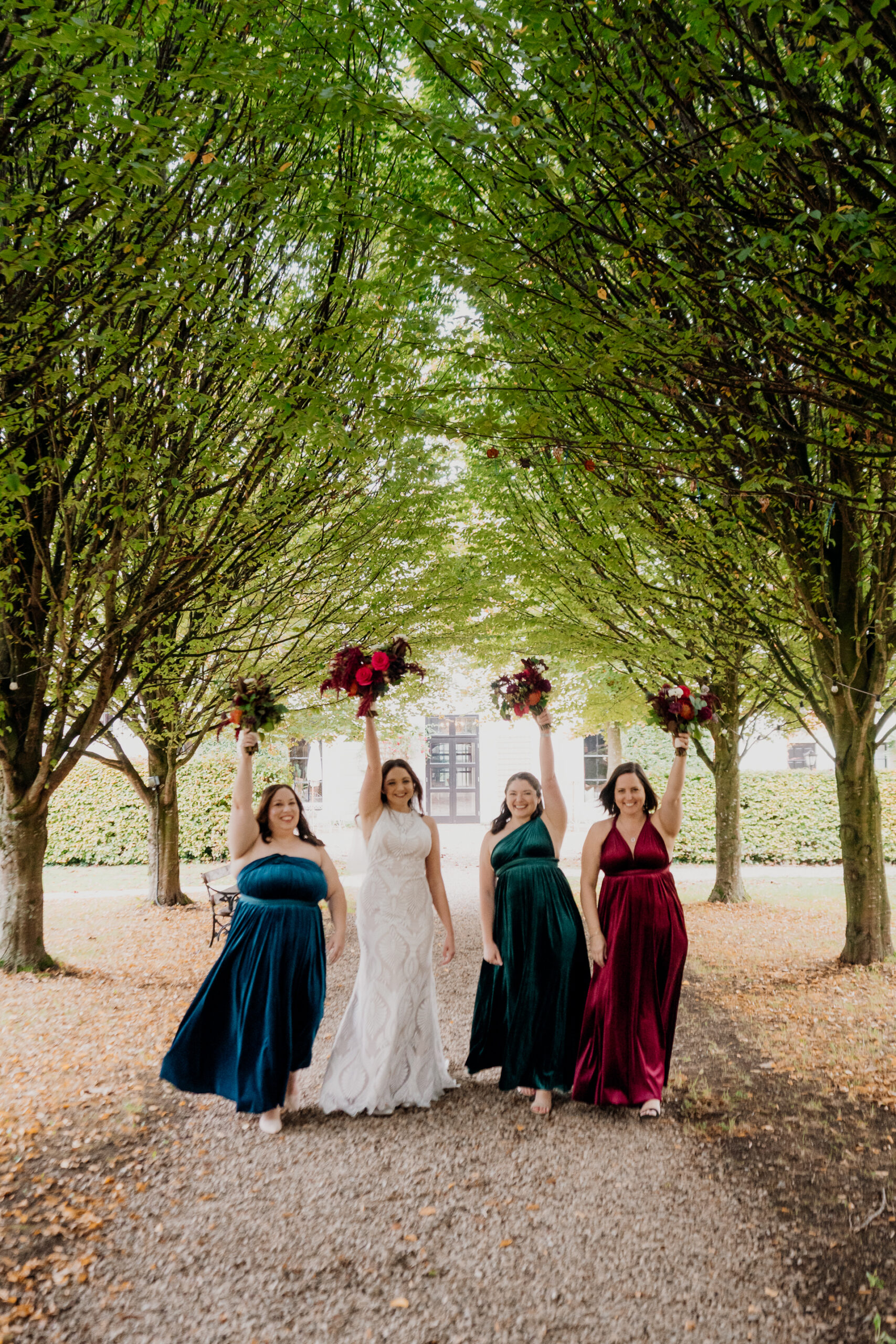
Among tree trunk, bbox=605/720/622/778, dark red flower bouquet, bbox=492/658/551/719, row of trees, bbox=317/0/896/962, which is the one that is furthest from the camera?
tree trunk, bbox=605/720/622/778

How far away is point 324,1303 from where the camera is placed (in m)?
3.18

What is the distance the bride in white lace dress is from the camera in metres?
5.16

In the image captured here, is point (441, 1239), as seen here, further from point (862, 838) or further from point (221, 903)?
point (221, 903)

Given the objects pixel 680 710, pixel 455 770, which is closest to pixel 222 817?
pixel 455 770

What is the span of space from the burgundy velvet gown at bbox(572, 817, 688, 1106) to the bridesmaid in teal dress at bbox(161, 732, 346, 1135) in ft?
5.53

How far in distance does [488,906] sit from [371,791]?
110cm

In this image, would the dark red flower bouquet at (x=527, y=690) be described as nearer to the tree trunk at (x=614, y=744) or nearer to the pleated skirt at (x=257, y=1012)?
the pleated skirt at (x=257, y=1012)

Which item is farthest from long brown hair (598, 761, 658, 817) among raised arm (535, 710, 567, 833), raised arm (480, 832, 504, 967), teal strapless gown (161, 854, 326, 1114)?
teal strapless gown (161, 854, 326, 1114)

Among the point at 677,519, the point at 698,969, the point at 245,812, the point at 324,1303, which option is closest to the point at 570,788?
the point at 698,969

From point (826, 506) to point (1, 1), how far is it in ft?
20.8

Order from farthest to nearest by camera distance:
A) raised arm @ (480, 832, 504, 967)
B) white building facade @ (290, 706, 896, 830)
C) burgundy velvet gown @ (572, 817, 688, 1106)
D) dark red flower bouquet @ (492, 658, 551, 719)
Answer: white building facade @ (290, 706, 896, 830)
dark red flower bouquet @ (492, 658, 551, 719)
raised arm @ (480, 832, 504, 967)
burgundy velvet gown @ (572, 817, 688, 1106)

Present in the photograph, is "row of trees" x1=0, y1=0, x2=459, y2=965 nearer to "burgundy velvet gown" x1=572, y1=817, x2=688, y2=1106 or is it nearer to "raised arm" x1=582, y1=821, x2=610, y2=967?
"raised arm" x1=582, y1=821, x2=610, y2=967

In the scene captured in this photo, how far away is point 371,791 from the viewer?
18.3ft

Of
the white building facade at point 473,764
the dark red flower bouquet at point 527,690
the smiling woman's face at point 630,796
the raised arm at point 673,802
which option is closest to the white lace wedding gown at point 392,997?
the dark red flower bouquet at point 527,690
